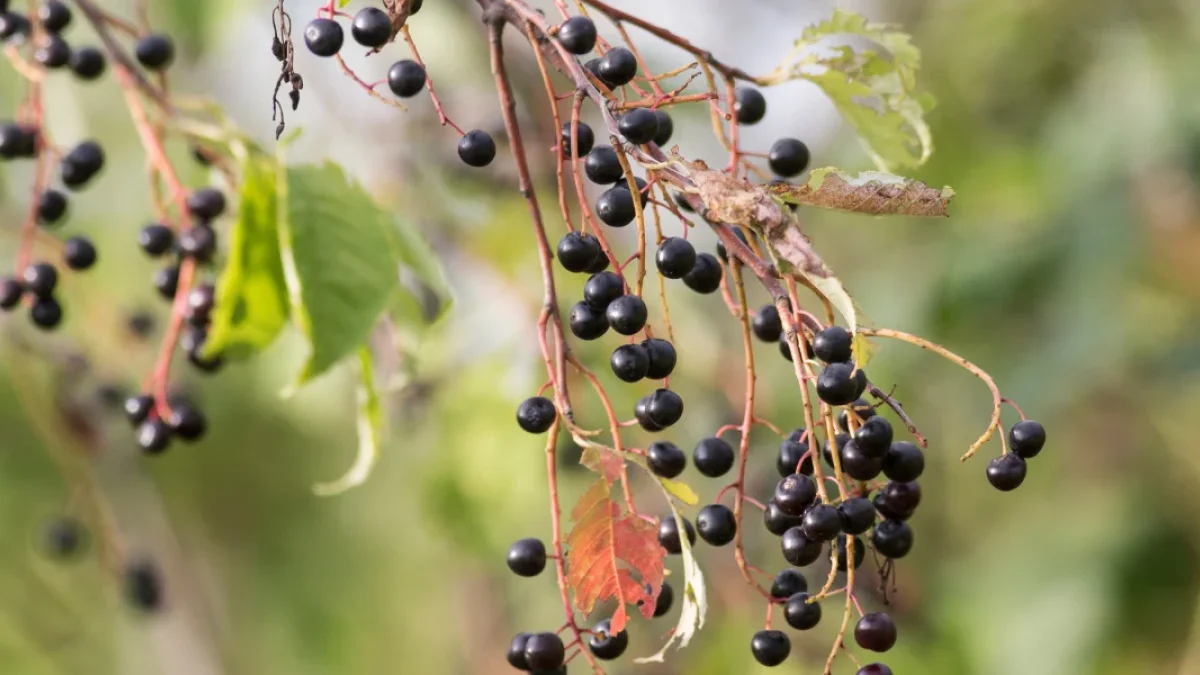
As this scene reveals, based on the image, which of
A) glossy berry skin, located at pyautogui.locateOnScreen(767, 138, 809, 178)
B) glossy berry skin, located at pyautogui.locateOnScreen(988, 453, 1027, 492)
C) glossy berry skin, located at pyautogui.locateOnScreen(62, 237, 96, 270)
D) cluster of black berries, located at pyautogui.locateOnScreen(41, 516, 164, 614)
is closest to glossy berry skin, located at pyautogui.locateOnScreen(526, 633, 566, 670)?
glossy berry skin, located at pyautogui.locateOnScreen(988, 453, 1027, 492)

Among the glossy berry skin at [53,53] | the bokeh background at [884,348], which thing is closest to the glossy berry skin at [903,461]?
the bokeh background at [884,348]

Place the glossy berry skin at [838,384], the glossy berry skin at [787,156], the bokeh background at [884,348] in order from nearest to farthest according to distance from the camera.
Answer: the glossy berry skin at [838,384], the glossy berry skin at [787,156], the bokeh background at [884,348]

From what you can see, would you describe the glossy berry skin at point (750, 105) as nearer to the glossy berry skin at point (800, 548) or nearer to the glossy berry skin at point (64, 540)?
the glossy berry skin at point (800, 548)

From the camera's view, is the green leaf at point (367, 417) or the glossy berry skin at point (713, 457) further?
the green leaf at point (367, 417)

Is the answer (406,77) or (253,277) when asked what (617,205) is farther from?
(253,277)

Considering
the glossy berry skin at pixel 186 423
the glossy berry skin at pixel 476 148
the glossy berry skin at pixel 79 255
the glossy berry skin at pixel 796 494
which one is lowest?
the glossy berry skin at pixel 186 423

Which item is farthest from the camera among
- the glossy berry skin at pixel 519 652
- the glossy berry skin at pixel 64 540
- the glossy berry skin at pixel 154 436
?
the glossy berry skin at pixel 64 540

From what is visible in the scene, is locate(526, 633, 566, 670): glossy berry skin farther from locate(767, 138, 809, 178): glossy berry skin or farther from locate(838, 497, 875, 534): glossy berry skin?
locate(767, 138, 809, 178): glossy berry skin
